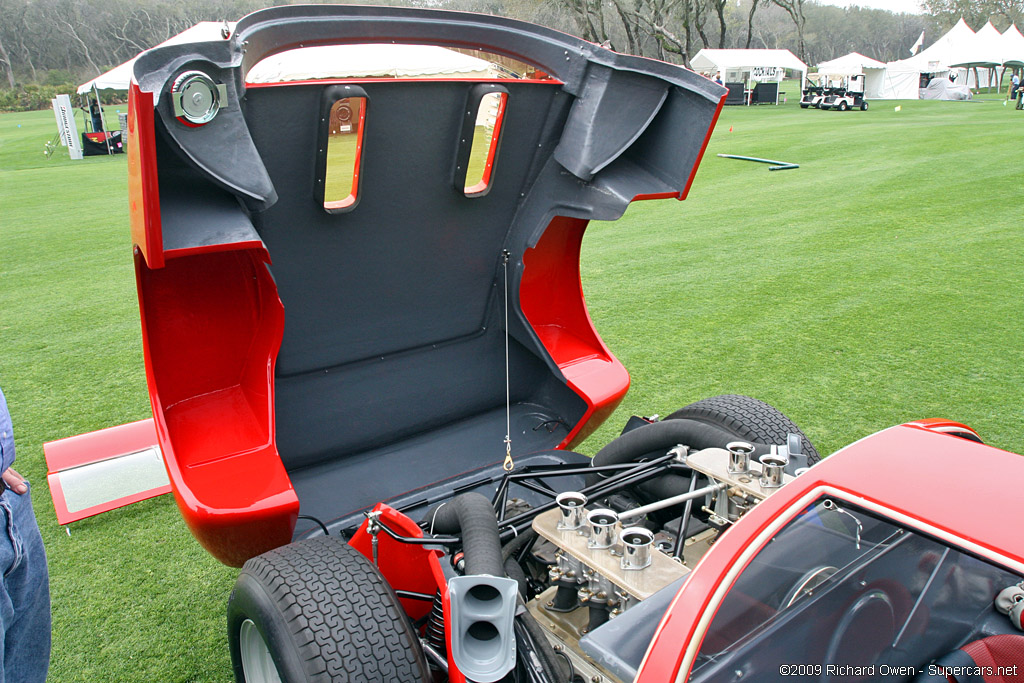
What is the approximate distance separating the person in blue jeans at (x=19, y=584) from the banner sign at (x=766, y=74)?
4057 centimetres

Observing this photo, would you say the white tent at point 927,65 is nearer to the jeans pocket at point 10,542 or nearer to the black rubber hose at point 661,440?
the black rubber hose at point 661,440

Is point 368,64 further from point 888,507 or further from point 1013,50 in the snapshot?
point 1013,50

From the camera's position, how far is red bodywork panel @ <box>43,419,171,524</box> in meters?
3.60

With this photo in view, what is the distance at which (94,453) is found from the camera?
155 inches

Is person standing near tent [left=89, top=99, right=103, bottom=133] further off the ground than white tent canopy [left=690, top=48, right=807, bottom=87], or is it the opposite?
white tent canopy [left=690, top=48, right=807, bottom=87]

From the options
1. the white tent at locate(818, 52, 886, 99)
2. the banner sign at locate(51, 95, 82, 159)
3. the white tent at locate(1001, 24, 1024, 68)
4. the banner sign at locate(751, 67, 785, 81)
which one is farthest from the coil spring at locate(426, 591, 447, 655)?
the white tent at locate(1001, 24, 1024, 68)

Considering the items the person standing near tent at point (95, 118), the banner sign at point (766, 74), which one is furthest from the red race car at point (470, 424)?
the banner sign at point (766, 74)

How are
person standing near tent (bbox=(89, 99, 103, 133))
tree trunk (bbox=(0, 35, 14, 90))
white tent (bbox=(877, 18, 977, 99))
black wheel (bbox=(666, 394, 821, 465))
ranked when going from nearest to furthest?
1. black wheel (bbox=(666, 394, 821, 465))
2. person standing near tent (bbox=(89, 99, 103, 133))
3. white tent (bbox=(877, 18, 977, 99))
4. tree trunk (bbox=(0, 35, 14, 90))

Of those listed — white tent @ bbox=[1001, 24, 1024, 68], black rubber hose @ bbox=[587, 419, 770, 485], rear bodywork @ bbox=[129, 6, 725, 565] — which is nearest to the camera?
rear bodywork @ bbox=[129, 6, 725, 565]

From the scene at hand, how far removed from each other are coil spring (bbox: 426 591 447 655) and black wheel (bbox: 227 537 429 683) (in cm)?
14

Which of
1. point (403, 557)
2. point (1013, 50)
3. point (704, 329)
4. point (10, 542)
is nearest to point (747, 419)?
point (403, 557)

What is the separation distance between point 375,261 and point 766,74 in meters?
40.1

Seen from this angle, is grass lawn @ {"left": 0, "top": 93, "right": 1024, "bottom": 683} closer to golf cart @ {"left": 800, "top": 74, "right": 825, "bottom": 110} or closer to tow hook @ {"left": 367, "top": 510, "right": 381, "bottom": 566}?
tow hook @ {"left": 367, "top": 510, "right": 381, "bottom": 566}

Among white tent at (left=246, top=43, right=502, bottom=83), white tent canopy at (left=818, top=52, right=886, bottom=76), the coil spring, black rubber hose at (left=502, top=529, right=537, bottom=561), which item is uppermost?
white tent at (left=246, top=43, right=502, bottom=83)
